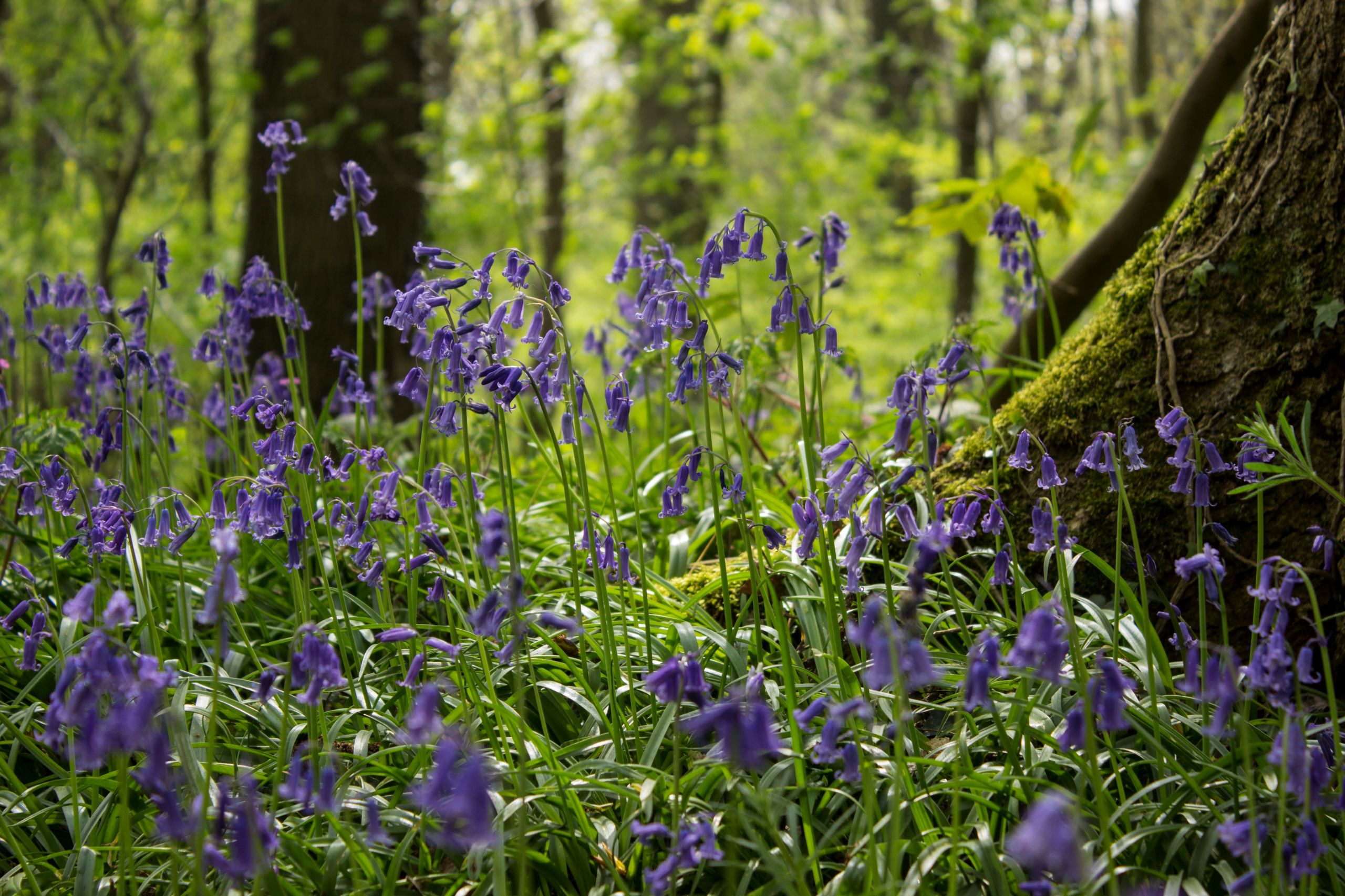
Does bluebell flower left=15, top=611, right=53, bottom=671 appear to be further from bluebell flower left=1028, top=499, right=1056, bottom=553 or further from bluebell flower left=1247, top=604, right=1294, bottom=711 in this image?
bluebell flower left=1247, top=604, right=1294, bottom=711

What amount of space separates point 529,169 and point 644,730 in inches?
582

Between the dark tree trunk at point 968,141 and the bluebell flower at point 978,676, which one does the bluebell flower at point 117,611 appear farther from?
the dark tree trunk at point 968,141

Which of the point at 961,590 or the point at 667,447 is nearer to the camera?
the point at 961,590

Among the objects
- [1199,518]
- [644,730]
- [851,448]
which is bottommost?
[644,730]

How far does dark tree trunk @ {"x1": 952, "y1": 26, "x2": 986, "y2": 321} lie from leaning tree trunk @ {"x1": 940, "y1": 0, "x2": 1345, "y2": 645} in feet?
17.3

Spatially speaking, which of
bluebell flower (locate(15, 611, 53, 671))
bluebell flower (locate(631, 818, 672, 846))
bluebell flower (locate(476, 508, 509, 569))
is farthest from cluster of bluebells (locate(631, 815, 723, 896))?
bluebell flower (locate(15, 611, 53, 671))

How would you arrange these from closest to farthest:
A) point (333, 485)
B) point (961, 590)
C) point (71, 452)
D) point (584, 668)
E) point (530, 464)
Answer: point (584, 668), point (961, 590), point (71, 452), point (333, 485), point (530, 464)

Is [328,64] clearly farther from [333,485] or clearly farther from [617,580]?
[617,580]

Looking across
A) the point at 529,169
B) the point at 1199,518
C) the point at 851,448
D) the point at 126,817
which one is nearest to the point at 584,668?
the point at 851,448

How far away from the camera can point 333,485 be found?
4355 mm

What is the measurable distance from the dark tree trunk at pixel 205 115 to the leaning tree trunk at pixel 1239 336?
1190cm

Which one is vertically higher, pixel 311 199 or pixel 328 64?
pixel 328 64

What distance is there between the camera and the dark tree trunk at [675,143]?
12547 mm

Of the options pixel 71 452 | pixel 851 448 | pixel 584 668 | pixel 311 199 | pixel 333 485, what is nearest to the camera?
pixel 851 448
